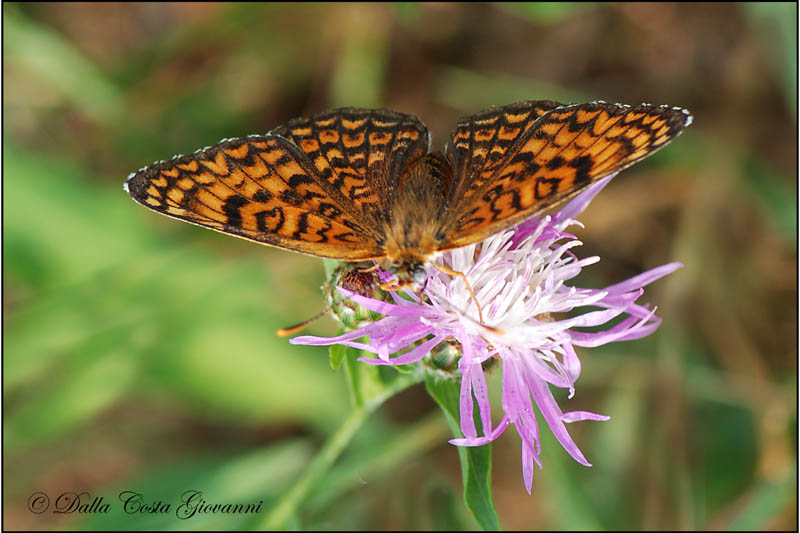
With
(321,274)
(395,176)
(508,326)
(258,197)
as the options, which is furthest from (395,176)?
(321,274)

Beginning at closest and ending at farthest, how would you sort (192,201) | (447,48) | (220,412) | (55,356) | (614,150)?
(614,150) → (192,201) → (55,356) → (220,412) → (447,48)

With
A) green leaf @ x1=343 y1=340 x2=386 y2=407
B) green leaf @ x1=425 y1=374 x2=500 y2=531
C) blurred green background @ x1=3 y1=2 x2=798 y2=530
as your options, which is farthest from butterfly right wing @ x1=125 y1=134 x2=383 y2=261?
blurred green background @ x1=3 y1=2 x2=798 y2=530

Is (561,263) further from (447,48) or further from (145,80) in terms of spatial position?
(145,80)

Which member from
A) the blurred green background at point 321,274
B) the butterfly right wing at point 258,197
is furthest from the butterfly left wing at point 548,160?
the blurred green background at point 321,274

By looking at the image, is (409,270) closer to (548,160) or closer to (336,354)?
(336,354)

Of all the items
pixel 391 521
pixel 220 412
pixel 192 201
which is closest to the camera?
pixel 192 201

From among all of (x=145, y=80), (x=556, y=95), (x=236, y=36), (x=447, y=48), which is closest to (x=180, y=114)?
(x=145, y=80)
